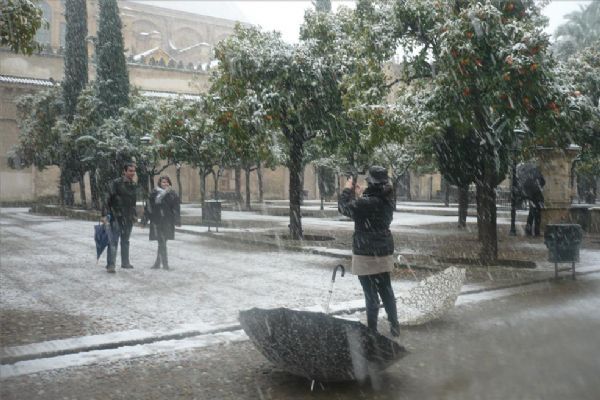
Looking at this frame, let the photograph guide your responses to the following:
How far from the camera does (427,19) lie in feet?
39.5

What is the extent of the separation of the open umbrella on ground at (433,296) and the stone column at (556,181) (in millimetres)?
13126

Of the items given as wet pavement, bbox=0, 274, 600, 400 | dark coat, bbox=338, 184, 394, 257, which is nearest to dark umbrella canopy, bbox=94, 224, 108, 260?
wet pavement, bbox=0, 274, 600, 400

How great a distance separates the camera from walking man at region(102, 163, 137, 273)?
1095 cm

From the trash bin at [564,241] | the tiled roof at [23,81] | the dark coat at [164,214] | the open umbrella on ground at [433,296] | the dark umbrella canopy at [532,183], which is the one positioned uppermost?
the tiled roof at [23,81]

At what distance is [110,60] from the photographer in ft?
87.4

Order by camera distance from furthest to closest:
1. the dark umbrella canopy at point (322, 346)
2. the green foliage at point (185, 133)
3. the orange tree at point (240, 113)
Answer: the green foliage at point (185, 133), the orange tree at point (240, 113), the dark umbrella canopy at point (322, 346)

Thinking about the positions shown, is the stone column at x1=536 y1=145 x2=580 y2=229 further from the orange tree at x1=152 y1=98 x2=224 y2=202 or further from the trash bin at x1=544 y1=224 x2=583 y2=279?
the orange tree at x1=152 y1=98 x2=224 y2=202

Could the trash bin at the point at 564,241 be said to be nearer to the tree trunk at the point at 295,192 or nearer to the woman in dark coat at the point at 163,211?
the woman in dark coat at the point at 163,211

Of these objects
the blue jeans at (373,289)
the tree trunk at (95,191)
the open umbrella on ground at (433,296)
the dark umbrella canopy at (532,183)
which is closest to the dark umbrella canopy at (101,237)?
the open umbrella on ground at (433,296)

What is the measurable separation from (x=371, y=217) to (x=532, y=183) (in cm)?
1368

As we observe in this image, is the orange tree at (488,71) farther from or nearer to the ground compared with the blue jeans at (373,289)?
farther from the ground

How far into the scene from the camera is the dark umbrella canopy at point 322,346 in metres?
4.73

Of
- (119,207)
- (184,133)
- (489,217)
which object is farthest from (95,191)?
(489,217)

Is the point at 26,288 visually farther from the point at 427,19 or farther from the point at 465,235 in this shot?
the point at 465,235
